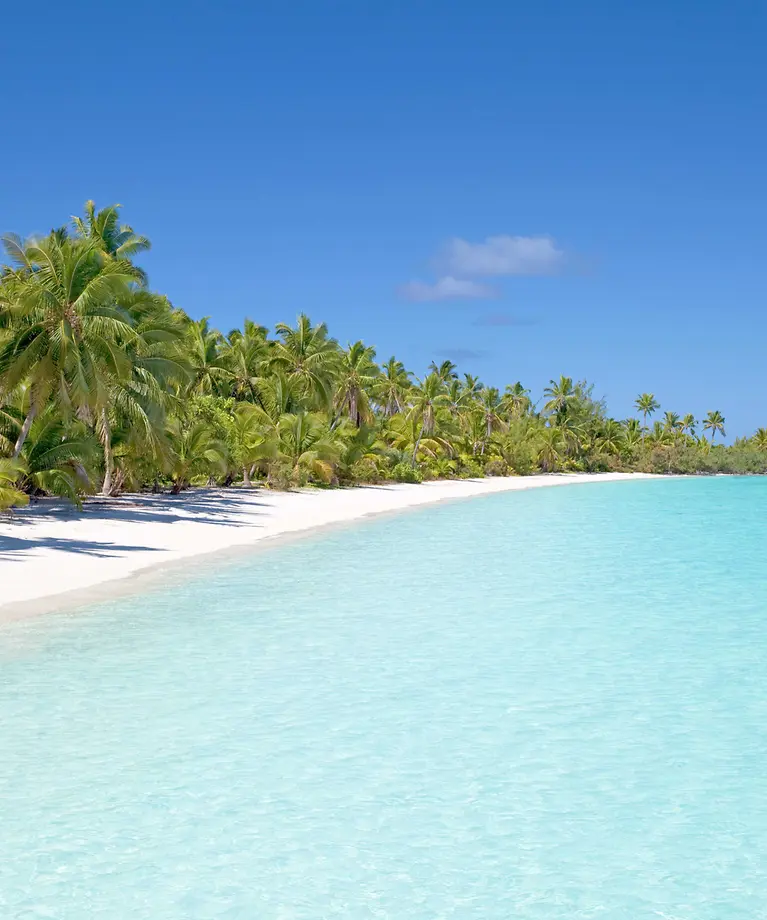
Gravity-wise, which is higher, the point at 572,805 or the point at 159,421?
the point at 159,421

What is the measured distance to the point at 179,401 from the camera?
3048cm

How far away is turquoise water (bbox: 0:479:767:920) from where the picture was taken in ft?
15.1

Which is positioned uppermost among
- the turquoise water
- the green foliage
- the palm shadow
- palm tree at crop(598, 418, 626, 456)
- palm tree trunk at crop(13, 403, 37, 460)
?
palm tree at crop(598, 418, 626, 456)

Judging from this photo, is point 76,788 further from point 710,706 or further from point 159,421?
point 159,421

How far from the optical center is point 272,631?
11.1 m

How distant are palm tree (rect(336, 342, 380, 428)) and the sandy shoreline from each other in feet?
39.8

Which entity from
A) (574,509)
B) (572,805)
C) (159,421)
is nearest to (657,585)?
(572,805)

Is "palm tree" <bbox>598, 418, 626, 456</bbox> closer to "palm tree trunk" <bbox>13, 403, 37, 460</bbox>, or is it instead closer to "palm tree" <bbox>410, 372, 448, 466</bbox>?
"palm tree" <bbox>410, 372, 448, 466</bbox>

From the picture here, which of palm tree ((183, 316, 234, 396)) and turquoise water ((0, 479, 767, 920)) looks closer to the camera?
turquoise water ((0, 479, 767, 920))

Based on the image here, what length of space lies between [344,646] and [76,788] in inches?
186

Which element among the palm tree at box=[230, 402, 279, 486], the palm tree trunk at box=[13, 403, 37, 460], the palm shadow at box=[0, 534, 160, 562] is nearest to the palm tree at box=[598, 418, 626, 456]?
the palm tree at box=[230, 402, 279, 486]

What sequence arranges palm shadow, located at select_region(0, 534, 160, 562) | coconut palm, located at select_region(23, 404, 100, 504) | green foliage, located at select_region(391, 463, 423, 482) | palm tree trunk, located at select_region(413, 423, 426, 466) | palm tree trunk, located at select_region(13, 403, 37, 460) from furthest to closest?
palm tree trunk, located at select_region(413, 423, 426, 466) → green foliage, located at select_region(391, 463, 423, 482) → coconut palm, located at select_region(23, 404, 100, 504) → palm tree trunk, located at select_region(13, 403, 37, 460) → palm shadow, located at select_region(0, 534, 160, 562)

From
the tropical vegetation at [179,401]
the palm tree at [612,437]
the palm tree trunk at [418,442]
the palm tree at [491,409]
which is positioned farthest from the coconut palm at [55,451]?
the palm tree at [612,437]

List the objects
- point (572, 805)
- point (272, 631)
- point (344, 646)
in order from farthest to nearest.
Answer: point (272, 631), point (344, 646), point (572, 805)
